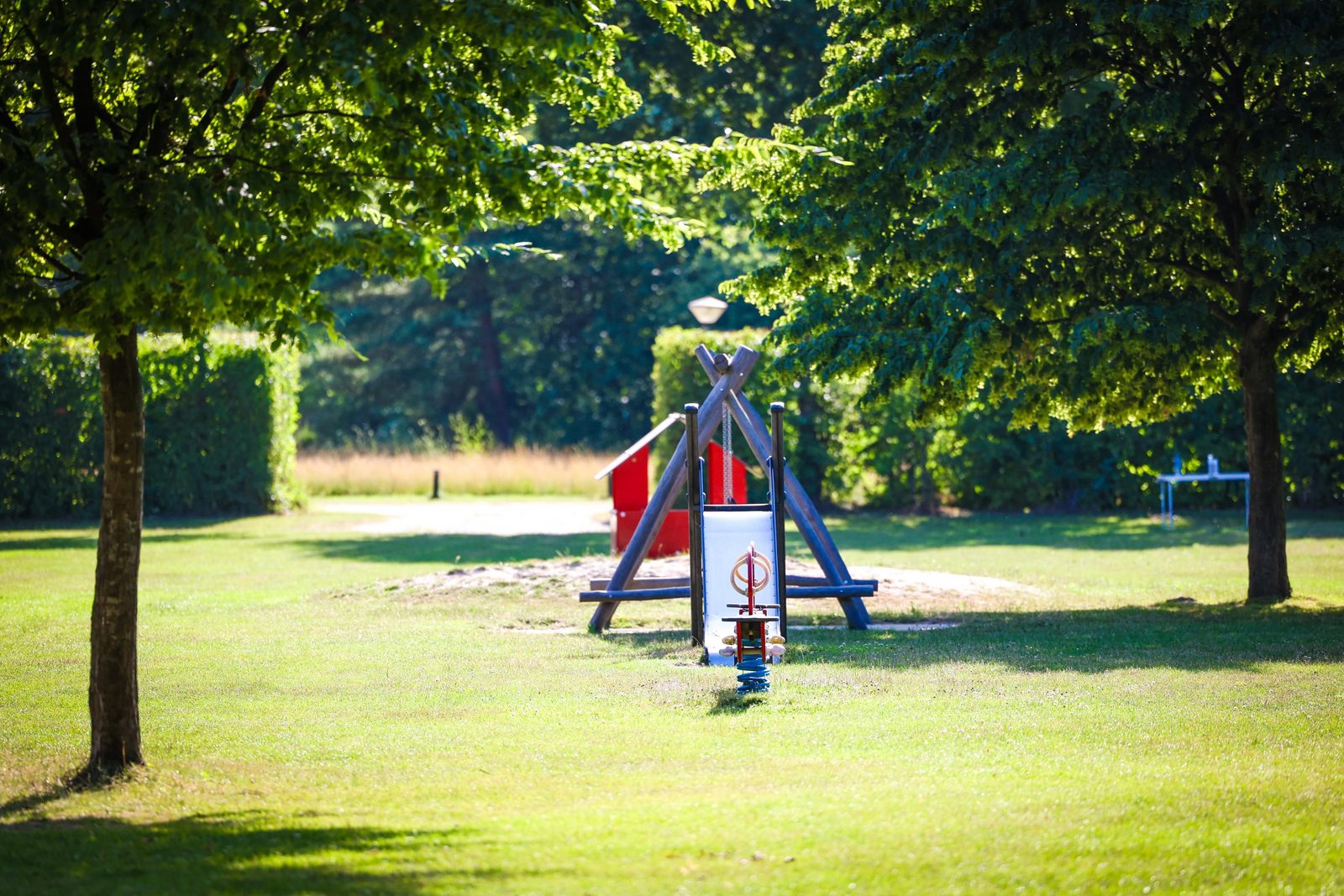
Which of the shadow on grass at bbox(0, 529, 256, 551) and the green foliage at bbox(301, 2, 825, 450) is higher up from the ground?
the green foliage at bbox(301, 2, 825, 450)

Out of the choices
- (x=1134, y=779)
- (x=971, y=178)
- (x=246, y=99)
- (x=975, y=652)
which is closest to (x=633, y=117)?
(x=971, y=178)

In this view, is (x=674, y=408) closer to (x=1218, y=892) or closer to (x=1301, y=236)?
(x=1301, y=236)

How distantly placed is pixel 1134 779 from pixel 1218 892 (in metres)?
1.75

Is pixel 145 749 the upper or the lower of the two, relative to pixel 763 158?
lower

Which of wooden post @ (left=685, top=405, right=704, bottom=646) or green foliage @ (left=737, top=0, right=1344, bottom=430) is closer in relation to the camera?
wooden post @ (left=685, top=405, right=704, bottom=646)

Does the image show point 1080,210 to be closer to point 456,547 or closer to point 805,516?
Result: point 805,516

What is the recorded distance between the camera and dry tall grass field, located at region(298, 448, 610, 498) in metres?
36.6

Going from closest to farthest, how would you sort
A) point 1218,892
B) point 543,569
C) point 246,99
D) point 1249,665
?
1. point 1218,892
2. point 246,99
3. point 1249,665
4. point 543,569

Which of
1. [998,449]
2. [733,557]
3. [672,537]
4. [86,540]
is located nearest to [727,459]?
[733,557]

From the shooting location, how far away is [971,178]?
13453 mm

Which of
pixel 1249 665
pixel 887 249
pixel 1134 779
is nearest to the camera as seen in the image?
pixel 1134 779

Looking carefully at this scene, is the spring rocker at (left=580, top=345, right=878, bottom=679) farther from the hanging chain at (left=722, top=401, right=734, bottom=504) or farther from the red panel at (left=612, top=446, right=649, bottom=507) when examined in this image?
the red panel at (left=612, top=446, right=649, bottom=507)

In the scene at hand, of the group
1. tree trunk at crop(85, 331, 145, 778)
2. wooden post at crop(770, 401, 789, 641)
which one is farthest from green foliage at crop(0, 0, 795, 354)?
wooden post at crop(770, 401, 789, 641)

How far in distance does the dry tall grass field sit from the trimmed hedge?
6756 mm
